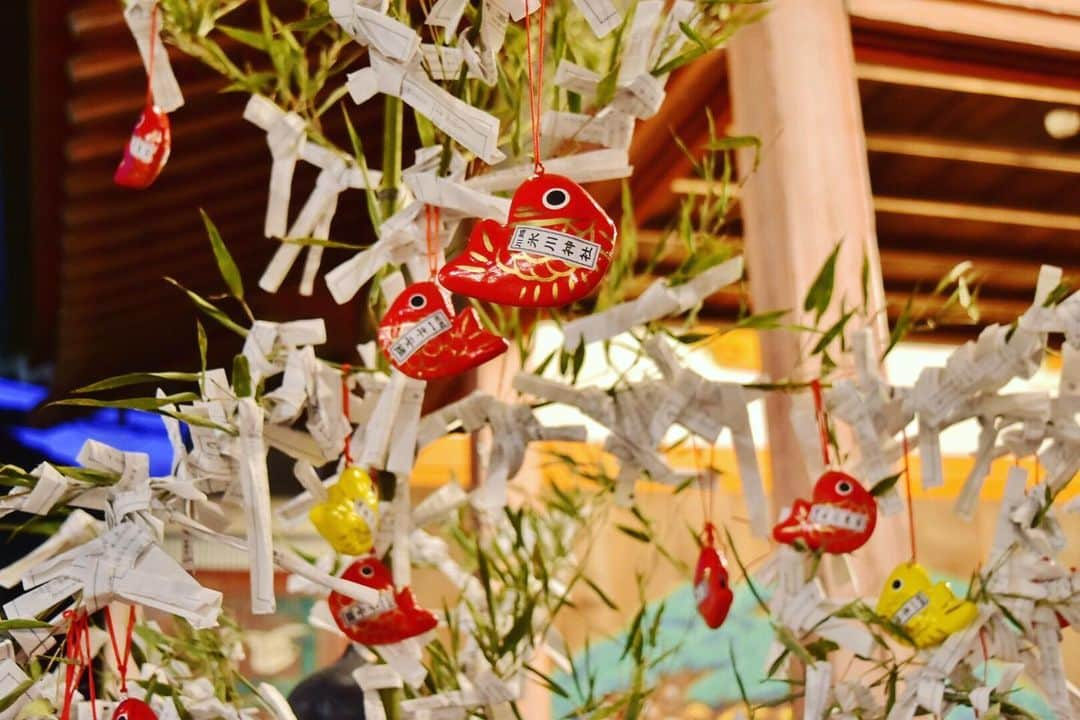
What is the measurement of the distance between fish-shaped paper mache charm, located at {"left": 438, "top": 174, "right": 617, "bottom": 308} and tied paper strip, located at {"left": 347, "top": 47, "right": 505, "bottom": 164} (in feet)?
0.15

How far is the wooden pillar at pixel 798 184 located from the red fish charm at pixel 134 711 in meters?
0.81

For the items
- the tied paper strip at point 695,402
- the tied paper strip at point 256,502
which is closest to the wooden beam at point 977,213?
the tied paper strip at point 695,402

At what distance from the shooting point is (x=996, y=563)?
3.34ft

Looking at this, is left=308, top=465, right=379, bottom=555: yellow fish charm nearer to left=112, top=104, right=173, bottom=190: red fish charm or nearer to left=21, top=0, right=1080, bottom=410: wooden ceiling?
left=112, top=104, right=173, bottom=190: red fish charm

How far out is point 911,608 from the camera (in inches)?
39.6

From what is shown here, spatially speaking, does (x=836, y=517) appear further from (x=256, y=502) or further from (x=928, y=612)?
(x=256, y=502)

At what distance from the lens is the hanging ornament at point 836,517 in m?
1.03

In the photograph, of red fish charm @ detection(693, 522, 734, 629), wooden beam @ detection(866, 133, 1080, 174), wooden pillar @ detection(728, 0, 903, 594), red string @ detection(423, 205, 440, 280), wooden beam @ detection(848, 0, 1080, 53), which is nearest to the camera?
red string @ detection(423, 205, 440, 280)

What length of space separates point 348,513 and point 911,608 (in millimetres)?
456

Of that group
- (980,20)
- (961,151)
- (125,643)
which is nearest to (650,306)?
(125,643)

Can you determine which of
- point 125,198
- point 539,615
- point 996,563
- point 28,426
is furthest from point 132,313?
point 996,563

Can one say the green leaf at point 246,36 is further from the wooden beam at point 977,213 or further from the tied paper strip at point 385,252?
the wooden beam at point 977,213

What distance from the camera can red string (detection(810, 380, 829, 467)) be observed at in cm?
107

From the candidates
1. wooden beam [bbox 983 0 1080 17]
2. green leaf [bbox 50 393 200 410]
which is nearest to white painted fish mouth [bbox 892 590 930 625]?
green leaf [bbox 50 393 200 410]
